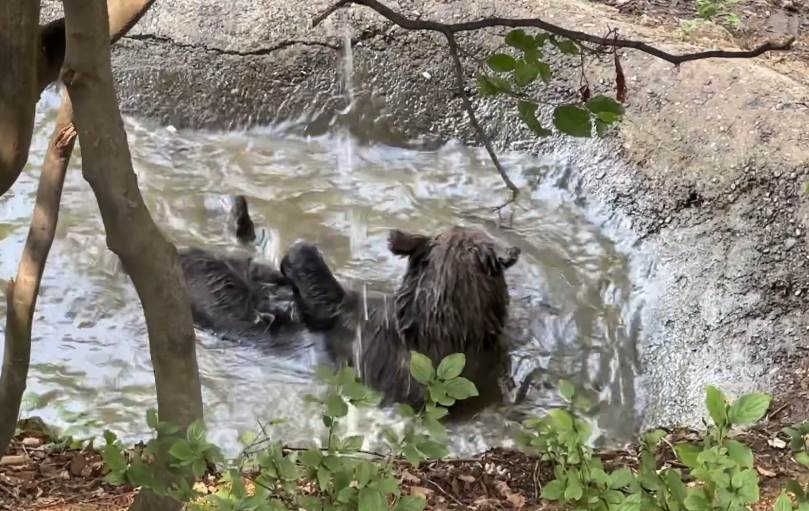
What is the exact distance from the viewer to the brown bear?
4996 mm

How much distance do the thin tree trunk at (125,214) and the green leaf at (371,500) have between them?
591mm

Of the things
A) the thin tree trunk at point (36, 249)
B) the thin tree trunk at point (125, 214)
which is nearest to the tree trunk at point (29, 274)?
the thin tree trunk at point (36, 249)

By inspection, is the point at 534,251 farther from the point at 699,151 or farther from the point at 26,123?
the point at 26,123

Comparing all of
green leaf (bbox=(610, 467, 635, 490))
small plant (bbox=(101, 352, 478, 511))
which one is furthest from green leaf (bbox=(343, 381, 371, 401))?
green leaf (bbox=(610, 467, 635, 490))

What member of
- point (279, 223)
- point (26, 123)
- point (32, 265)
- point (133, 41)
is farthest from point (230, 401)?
point (133, 41)

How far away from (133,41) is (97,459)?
446cm

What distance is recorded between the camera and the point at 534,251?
6000 millimetres

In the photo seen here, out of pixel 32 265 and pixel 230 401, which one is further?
pixel 230 401

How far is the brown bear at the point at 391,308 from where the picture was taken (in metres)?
5.00

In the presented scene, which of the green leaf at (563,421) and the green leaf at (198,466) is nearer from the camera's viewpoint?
the green leaf at (198,466)

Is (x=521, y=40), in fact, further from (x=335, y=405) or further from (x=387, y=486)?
(x=387, y=486)

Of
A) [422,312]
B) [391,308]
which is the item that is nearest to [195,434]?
[422,312]

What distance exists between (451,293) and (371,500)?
9.64 feet

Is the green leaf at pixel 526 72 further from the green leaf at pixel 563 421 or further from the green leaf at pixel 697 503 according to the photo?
the green leaf at pixel 697 503
